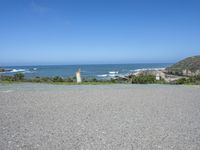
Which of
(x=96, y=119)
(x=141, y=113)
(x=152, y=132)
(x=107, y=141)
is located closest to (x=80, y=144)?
(x=107, y=141)

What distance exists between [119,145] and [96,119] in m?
1.98

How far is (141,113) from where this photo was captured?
23.7 ft

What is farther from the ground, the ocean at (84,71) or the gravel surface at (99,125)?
the gravel surface at (99,125)

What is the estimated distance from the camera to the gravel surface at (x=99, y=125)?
4.60m

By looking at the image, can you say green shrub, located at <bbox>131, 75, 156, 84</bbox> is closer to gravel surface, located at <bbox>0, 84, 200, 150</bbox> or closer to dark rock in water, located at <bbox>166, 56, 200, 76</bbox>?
dark rock in water, located at <bbox>166, 56, 200, 76</bbox>

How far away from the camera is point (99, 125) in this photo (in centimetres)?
586

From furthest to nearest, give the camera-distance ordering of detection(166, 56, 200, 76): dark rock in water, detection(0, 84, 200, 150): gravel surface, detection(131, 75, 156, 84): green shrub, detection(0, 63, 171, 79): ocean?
1. detection(0, 63, 171, 79): ocean
2. detection(166, 56, 200, 76): dark rock in water
3. detection(131, 75, 156, 84): green shrub
4. detection(0, 84, 200, 150): gravel surface

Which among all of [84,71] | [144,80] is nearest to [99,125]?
[144,80]

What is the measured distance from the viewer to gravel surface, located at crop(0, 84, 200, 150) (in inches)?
181

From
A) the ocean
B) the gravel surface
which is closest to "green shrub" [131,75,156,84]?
the ocean

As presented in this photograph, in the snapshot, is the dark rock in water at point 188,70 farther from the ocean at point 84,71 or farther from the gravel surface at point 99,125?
the gravel surface at point 99,125

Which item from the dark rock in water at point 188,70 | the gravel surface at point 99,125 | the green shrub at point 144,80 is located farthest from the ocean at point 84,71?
the gravel surface at point 99,125

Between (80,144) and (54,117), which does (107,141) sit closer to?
(80,144)

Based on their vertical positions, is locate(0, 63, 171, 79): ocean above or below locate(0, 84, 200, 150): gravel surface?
below
